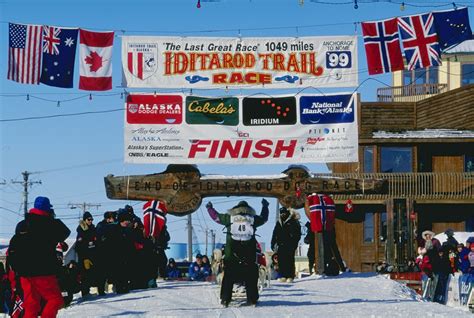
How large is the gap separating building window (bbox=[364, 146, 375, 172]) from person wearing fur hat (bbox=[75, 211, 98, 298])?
2756 cm

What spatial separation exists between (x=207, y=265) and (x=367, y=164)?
730 inches

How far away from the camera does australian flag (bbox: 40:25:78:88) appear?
24031 millimetres

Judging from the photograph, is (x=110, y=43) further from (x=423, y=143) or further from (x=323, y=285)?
(x=423, y=143)

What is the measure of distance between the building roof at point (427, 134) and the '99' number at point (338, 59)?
21.0m

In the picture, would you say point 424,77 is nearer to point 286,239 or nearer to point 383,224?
point 383,224

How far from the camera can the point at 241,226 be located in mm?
16359

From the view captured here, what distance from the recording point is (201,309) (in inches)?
617

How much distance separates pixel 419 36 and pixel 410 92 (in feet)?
128

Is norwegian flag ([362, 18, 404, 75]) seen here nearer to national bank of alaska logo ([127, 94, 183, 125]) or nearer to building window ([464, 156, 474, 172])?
national bank of alaska logo ([127, 94, 183, 125])

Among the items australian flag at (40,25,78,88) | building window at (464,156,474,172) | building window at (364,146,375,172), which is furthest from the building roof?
australian flag at (40,25,78,88)

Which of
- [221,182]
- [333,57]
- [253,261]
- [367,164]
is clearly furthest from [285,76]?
[367,164]

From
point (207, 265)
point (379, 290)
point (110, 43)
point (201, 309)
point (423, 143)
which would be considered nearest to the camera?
point (201, 309)

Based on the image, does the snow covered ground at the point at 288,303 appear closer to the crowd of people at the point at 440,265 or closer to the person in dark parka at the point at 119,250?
the person in dark parka at the point at 119,250

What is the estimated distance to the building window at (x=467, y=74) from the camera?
64.2m
